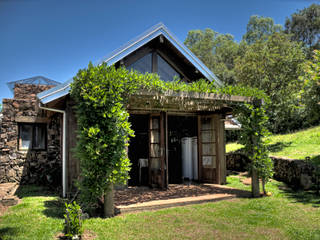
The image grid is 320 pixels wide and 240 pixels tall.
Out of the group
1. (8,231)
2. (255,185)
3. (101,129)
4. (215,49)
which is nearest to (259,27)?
(215,49)

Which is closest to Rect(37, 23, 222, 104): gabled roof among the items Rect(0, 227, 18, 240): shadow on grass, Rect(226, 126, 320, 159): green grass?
Rect(0, 227, 18, 240): shadow on grass

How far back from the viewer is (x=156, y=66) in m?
8.69

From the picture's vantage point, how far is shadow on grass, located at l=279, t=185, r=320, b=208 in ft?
21.0

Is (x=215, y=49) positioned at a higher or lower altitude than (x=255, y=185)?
higher

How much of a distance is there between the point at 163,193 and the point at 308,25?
36570mm

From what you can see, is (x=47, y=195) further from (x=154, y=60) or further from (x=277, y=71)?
(x=277, y=71)

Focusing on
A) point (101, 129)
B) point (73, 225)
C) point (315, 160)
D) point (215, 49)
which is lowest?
point (73, 225)

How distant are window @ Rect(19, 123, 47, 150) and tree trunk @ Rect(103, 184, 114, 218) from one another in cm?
600

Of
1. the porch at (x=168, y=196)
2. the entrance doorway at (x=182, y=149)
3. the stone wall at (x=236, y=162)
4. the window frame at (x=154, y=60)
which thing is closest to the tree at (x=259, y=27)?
the stone wall at (x=236, y=162)

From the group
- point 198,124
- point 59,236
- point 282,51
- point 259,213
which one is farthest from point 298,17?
point 59,236

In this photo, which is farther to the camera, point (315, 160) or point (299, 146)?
point (299, 146)

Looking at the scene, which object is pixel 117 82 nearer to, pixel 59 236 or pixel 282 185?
pixel 59 236

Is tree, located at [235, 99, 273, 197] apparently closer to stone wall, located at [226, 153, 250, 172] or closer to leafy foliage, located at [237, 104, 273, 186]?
leafy foliage, located at [237, 104, 273, 186]

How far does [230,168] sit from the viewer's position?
13266mm
